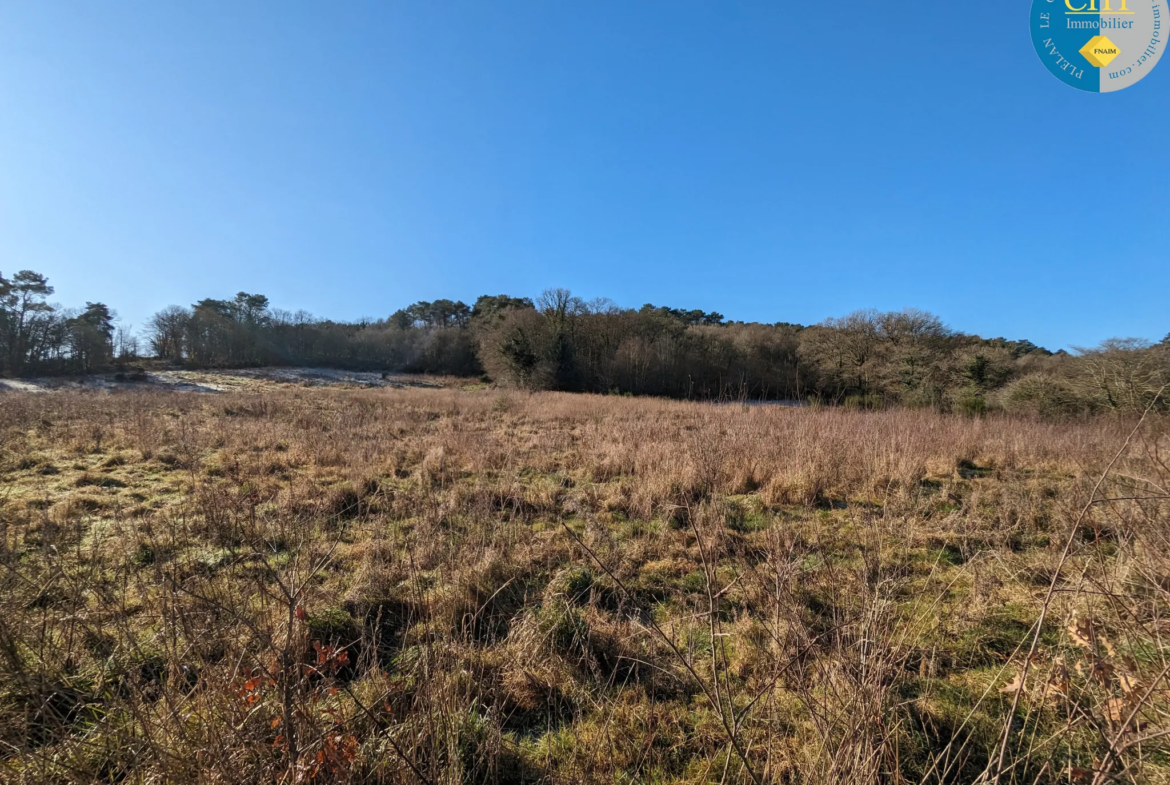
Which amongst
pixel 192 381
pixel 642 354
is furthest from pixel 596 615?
pixel 192 381

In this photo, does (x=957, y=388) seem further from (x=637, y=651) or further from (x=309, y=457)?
(x=309, y=457)

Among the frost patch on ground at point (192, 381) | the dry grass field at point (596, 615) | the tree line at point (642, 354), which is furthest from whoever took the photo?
the frost patch on ground at point (192, 381)

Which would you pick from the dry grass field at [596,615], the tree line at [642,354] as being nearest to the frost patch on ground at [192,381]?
the tree line at [642,354]

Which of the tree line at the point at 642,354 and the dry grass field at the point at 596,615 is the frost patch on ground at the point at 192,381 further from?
the dry grass field at the point at 596,615

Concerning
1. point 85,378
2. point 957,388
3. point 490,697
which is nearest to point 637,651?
point 490,697

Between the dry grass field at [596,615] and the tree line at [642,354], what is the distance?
4.22 metres

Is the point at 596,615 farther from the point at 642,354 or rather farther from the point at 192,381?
the point at 192,381

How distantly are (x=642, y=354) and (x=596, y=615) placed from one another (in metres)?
28.3

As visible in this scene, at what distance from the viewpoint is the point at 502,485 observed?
5363 millimetres

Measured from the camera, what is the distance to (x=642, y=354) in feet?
100

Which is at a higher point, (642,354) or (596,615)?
(642,354)

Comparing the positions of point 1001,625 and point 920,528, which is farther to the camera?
point 920,528

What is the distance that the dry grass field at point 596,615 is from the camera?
153 cm

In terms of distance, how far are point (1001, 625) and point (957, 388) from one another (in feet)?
62.1
